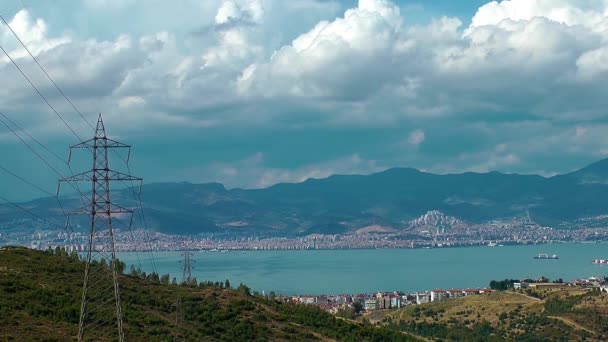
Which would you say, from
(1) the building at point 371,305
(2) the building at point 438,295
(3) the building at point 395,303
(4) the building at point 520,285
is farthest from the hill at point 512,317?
(2) the building at point 438,295

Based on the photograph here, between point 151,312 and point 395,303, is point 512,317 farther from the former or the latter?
point 151,312

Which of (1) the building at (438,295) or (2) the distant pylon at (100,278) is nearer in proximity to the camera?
(2) the distant pylon at (100,278)

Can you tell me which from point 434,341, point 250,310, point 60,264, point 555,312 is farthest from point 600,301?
point 60,264

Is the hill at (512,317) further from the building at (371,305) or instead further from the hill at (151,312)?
the hill at (151,312)

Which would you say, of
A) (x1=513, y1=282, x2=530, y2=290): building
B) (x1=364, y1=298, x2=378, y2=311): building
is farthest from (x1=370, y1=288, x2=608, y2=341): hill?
(x1=364, y1=298, x2=378, y2=311): building

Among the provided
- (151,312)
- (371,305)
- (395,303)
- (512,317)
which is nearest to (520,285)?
(395,303)
